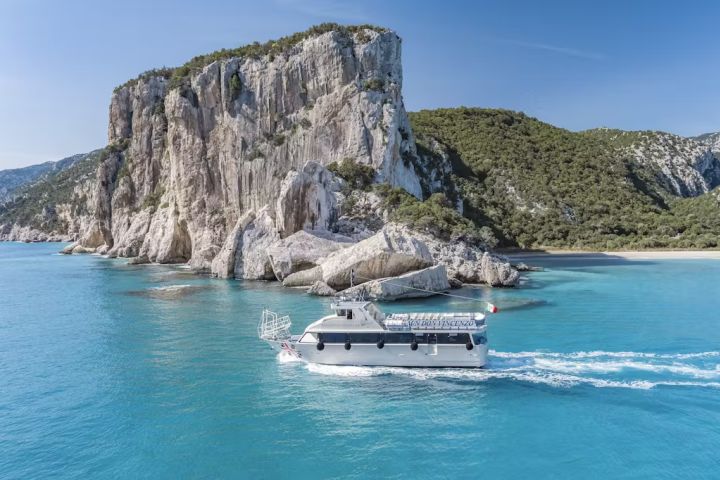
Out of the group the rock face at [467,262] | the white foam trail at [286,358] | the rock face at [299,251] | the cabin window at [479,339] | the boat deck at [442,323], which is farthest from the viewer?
the rock face at [299,251]

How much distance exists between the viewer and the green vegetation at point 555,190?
88.3 meters

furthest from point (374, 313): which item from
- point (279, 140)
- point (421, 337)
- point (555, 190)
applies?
point (555, 190)

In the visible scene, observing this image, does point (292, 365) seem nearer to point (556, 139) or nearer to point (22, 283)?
point (22, 283)

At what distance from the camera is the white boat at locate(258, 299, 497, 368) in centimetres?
2258

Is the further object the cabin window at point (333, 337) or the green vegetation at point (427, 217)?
the green vegetation at point (427, 217)

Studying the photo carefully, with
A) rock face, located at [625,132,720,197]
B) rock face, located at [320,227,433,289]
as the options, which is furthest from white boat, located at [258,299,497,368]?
rock face, located at [625,132,720,197]

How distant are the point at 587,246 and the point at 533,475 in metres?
78.0

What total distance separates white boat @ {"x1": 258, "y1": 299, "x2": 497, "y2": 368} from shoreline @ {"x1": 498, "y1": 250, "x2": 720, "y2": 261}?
54425 millimetres

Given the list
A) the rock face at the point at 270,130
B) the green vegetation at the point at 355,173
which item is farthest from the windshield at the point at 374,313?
the green vegetation at the point at 355,173

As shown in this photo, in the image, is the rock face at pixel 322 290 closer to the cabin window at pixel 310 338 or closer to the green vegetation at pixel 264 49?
the cabin window at pixel 310 338

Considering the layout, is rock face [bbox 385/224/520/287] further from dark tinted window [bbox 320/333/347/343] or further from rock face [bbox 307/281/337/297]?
dark tinted window [bbox 320/333/347/343]

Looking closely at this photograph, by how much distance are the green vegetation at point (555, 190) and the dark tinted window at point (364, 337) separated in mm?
67789

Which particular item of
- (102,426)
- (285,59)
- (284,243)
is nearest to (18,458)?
(102,426)

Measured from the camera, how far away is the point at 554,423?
56.6 feet
